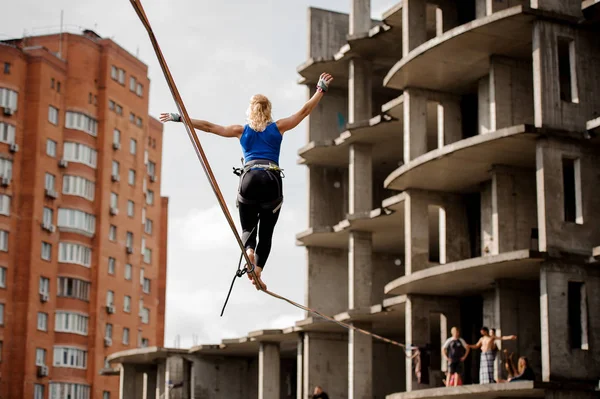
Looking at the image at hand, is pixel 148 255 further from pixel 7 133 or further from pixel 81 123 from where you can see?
pixel 7 133

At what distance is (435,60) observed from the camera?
124ft

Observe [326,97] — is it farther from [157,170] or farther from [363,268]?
[157,170]

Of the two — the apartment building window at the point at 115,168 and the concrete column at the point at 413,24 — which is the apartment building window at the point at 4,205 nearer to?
the apartment building window at the point at 115,168

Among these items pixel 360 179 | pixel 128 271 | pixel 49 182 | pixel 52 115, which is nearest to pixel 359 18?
pixel 360 179

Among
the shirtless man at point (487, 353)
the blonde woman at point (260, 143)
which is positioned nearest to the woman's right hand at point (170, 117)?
the blonde woman at point (260, 143)

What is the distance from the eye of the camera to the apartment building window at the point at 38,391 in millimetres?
78250

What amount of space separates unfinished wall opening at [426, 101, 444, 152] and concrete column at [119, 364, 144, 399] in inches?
942

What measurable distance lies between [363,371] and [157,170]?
54.8m

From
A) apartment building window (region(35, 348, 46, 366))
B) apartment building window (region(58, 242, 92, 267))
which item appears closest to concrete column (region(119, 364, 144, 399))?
apartment building window (region(35, 348, 46, 366))

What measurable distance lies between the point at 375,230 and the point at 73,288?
4031cm

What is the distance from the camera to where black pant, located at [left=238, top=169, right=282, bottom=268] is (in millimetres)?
13930

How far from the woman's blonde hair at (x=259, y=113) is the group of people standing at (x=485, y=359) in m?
19.2

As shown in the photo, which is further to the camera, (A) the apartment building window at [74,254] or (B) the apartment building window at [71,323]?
(A) the apartment building window at [74,254]

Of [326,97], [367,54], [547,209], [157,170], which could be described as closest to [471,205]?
[547,209]
